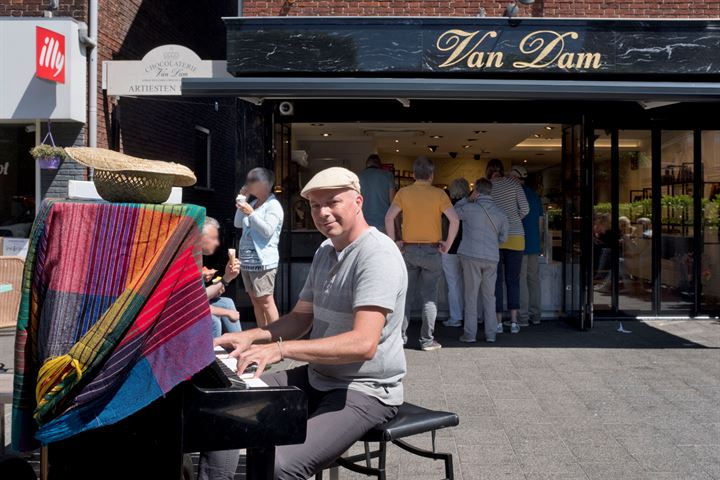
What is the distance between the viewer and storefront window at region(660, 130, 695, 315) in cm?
1097

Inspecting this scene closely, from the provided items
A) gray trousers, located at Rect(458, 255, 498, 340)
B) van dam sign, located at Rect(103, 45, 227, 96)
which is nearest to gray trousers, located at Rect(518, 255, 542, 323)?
gray trousers, located at Rect(458, 255, 498, 340)

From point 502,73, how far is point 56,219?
7.77 meters

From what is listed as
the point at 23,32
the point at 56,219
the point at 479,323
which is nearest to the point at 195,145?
the point at 23,32

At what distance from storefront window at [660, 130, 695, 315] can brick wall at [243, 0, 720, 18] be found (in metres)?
1.57

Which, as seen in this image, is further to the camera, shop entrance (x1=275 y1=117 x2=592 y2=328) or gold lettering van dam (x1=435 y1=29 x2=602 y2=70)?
shop entrance (x1=275 y1=117 x2=592 y2=328)

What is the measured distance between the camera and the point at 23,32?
11.0 m

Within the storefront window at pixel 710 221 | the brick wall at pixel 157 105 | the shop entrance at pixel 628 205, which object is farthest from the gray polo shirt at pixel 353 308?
the storefront window at pixel 710 221

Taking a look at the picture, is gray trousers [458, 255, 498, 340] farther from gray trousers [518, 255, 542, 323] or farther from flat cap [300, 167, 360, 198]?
flat cap [300, 167, 360, 198]

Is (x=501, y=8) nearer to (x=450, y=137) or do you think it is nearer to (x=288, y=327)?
(x=450, y=137)

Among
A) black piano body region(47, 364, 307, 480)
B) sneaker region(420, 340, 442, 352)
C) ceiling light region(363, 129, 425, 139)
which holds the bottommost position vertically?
sneaker region(420, 340, 442, 352)

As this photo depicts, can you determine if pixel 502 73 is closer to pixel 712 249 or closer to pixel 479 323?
pixel 479 323

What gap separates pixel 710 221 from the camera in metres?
11.0

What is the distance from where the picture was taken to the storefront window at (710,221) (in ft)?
36.1

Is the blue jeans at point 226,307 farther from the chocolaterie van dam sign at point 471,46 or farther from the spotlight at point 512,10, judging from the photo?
the spotlight at point 512,10
